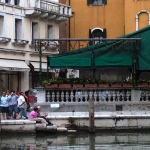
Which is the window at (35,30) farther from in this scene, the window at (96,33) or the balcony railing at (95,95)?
the balcony railing at (95,95)

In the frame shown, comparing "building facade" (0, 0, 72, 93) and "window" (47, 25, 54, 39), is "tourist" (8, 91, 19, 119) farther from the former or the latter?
"window" (47, 25, 54, 39)

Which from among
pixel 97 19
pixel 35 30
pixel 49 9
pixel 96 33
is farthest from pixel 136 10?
pixel 35 30

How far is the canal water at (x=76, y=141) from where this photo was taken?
2897cm

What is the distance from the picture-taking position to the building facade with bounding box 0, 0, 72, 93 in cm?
4734

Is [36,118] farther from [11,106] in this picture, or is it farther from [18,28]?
[18,28]

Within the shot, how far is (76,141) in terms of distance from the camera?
3094cm

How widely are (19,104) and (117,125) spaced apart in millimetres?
5451

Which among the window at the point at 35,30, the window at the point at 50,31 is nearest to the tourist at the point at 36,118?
the window at the point at 35,30

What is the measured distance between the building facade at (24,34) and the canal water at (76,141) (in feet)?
46.1

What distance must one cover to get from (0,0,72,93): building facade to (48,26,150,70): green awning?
10396 mm

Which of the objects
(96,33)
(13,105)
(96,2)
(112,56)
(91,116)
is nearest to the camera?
(91,116)

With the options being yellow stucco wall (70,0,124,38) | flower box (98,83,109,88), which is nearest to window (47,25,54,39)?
yellow stucco wall (70,0,124,38)

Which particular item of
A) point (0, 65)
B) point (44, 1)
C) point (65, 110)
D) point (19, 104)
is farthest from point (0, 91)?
point (65, 110)

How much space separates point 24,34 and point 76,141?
64.3 feet
